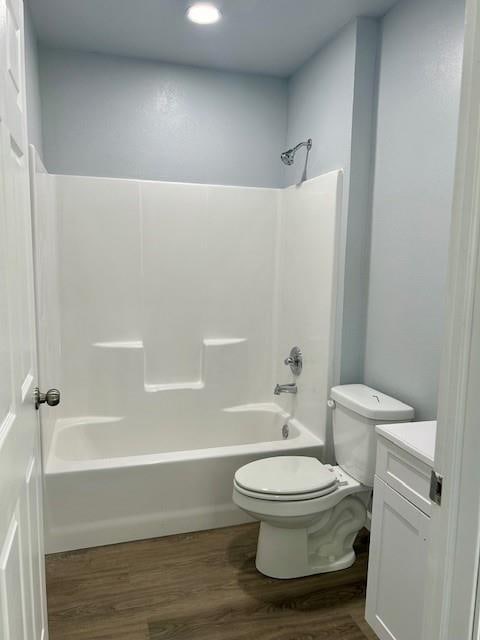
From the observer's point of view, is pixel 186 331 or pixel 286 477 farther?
pixel 186 331

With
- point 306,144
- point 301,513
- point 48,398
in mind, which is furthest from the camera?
point 306,144

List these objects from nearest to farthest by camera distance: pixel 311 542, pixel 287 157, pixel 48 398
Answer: pixel 48 398 < pixel 311 542 < pixel 287 157

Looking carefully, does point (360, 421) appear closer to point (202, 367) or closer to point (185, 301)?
point (202, 367)

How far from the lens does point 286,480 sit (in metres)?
2.08

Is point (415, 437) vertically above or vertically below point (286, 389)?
above

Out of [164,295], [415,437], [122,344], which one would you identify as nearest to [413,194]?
[415,437]

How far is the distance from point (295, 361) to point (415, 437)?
135cm

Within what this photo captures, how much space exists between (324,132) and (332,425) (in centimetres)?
164

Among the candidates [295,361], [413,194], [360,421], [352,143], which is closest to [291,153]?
[352,143]

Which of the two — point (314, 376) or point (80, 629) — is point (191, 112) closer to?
point (314, 376)

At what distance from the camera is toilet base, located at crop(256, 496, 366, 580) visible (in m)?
2.09

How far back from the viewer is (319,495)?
2031mm

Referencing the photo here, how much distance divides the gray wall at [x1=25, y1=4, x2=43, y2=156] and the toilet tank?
1.91 meters

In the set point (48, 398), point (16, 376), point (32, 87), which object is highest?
point (32, 87)
